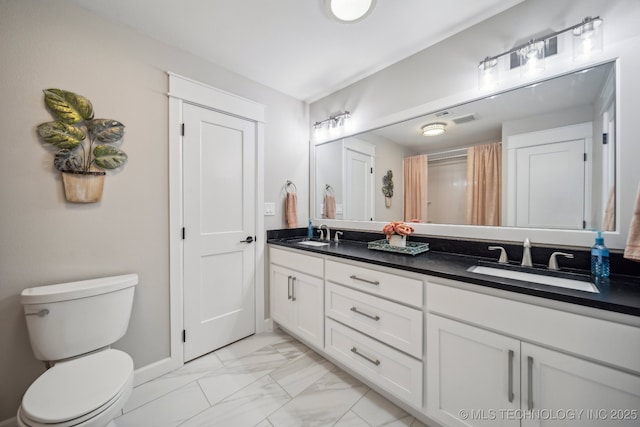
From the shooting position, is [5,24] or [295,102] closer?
[5,24]

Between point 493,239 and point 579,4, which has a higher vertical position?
point 579,4

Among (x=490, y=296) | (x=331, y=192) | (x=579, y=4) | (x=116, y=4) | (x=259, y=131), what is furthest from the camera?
(x=331, y=192)

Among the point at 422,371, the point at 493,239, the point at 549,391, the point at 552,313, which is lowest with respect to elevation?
the point at 422,371

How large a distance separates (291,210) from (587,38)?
→ 7.46 feet

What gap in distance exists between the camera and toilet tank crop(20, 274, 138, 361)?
1212 millimetres

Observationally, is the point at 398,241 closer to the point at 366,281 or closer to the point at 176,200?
the point at 366,281

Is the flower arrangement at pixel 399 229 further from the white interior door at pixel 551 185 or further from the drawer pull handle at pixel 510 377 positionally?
the drawer pull handle at pixel 510 377

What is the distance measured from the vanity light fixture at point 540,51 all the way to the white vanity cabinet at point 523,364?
4.33ft

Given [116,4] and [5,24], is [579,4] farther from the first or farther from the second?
[5,24]

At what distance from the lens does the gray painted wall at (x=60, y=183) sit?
4.20 ft

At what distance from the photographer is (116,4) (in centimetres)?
146

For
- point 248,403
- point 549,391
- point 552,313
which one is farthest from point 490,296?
point 248,403

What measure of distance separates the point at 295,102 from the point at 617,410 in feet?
9.61

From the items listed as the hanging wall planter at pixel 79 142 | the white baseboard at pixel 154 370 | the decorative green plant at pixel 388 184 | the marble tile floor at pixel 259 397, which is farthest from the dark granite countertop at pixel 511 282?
the hanging wall planter at pixel 79 142
